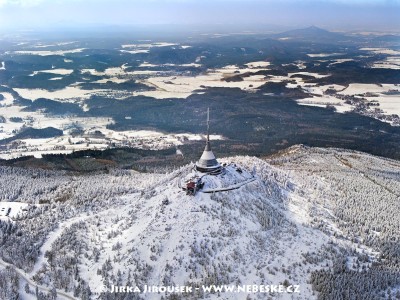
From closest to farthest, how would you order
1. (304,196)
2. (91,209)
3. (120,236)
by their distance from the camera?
(120,236)
(91,209)
(304,196)

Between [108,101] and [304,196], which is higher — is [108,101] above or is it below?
below

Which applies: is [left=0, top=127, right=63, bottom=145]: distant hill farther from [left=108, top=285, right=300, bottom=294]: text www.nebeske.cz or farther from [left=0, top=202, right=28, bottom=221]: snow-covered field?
[left=108, top=285, right=300, bottom=294]: text www.nebeske.cz

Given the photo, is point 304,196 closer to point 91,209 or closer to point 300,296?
point 300,296

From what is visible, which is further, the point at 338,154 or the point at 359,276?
the point at 338,154

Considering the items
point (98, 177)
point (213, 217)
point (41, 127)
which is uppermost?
point (213, 217)

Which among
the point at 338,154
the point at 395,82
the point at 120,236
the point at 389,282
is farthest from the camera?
the point at 395,82

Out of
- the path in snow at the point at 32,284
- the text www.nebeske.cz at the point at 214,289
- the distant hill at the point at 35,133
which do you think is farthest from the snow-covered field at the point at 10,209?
the distant hill at the point at 35,133

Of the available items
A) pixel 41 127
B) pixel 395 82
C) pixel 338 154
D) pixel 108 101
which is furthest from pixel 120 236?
pixel 395 82

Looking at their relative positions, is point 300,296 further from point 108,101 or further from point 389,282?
point 108,101
